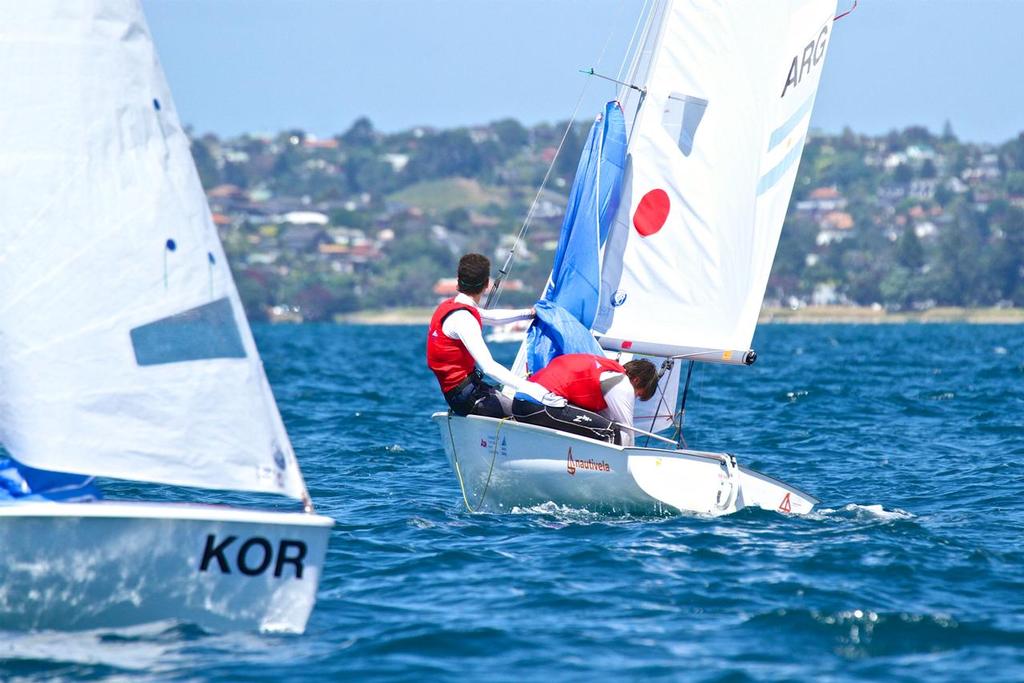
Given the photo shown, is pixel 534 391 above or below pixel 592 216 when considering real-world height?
below

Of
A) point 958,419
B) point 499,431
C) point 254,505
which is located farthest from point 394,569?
point 958,419

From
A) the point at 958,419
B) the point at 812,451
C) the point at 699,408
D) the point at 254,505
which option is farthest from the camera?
the point at 699,408

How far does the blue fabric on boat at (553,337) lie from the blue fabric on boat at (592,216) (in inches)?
12.5

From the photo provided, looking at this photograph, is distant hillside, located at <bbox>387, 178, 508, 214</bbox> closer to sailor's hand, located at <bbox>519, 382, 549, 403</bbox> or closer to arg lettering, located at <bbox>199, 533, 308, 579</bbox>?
sailor's hand, located at <bbox>519, 382, 549, 403</bbox>

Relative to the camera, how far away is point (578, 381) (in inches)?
347

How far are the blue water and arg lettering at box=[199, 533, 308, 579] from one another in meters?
0.30

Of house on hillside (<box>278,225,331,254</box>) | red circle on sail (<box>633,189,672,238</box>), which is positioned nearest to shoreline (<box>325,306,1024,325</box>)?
house on hillside (<box>278,225,331,254</box>)

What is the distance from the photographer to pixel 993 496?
9.84 metres

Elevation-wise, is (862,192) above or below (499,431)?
above

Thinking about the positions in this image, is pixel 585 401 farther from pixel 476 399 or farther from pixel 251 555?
pixel 251 555

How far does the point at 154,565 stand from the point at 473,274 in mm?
3144

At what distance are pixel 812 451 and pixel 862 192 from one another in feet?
522

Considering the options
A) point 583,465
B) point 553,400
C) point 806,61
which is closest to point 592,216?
point 806,61

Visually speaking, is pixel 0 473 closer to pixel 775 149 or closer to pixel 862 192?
pixel 775 149
